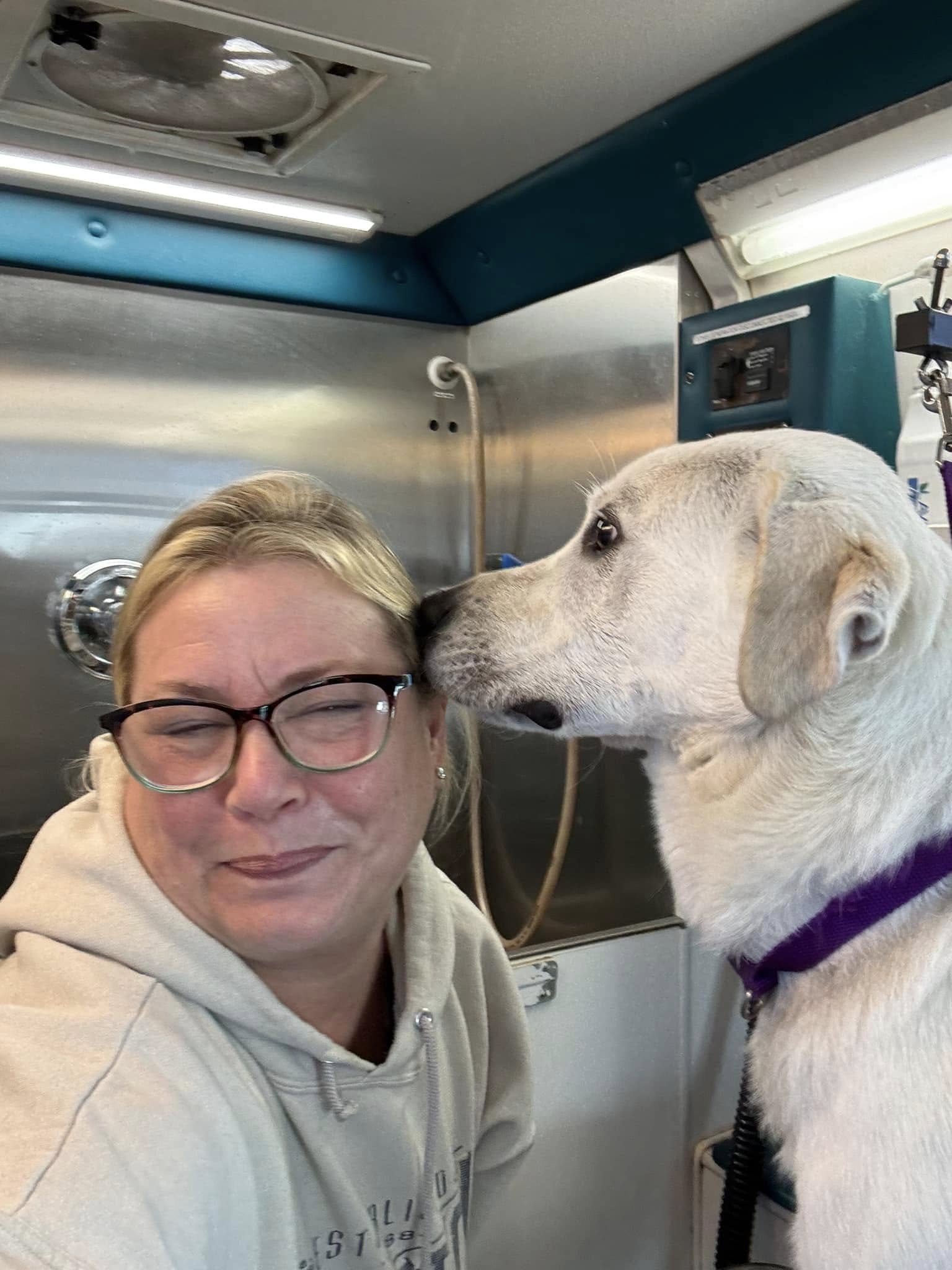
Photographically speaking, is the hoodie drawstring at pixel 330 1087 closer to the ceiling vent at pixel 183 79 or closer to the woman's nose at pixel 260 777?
the woman's nose at pixel 260 777

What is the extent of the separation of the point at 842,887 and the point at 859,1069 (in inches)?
6.2

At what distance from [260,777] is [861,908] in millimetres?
569

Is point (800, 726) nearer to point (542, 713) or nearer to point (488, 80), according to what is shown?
point (542, 713)

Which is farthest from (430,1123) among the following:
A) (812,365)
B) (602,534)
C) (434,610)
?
(812,365)

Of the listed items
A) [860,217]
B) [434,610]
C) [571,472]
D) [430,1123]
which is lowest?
[430,1123]

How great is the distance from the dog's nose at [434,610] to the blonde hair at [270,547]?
3 cm

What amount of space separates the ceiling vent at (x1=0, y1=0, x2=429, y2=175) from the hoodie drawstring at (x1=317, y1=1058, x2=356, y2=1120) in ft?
3.82

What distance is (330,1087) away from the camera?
2.85 ft

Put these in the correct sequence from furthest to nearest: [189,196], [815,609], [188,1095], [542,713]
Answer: [189,196], [542,713], [815,609], [188,1095]

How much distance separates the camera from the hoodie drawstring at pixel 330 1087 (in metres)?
0.87

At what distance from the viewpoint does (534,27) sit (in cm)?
120

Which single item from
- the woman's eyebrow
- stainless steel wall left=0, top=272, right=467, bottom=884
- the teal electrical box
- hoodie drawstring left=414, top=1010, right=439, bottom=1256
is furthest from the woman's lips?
stainless steel wall left=0, top=272, right=467, bottom=884

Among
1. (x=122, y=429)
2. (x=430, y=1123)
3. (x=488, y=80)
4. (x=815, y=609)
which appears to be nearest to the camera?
(x=815, y=609)

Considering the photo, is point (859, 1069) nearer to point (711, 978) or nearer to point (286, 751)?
point (286, 751)
